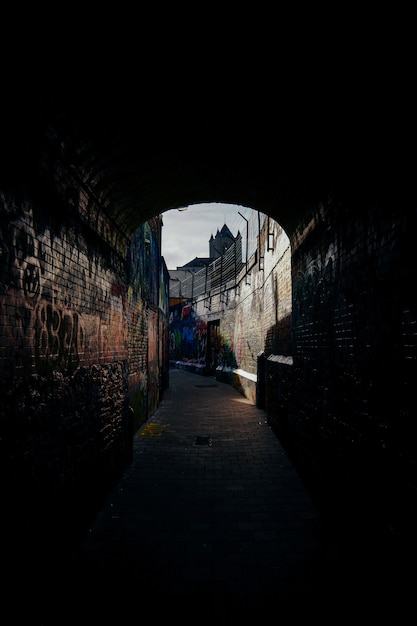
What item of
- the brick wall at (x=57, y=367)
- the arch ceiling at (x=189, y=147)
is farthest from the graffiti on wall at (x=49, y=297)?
the arch ceiling at (x=189, y=147)

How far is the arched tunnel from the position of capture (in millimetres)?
2400

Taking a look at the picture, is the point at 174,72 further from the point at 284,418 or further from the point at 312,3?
the point at 284,418

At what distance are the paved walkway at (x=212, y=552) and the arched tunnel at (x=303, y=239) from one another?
0.55 meters

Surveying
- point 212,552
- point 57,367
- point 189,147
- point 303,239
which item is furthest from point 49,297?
point 303,239

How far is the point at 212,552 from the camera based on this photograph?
3.25m

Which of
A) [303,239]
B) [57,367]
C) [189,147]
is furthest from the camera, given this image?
[303,239]

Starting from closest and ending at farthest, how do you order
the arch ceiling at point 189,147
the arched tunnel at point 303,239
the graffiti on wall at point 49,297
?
the arched tunnel at point 303,239, the graffiti on wall at point 49,297, the arch ceiling at point 189,147

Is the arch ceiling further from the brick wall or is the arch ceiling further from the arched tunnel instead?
the brick wall

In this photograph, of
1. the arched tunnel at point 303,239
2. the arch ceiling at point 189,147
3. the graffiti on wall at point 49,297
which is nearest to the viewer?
the arched tunnel at point 303,239

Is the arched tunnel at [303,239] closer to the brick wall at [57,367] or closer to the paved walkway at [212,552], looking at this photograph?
the brick wall at [57,367]

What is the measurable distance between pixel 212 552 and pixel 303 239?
4258 mm

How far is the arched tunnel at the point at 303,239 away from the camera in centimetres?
240

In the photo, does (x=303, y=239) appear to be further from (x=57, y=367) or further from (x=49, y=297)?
(x=57, y=367)

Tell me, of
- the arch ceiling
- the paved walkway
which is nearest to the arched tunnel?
the arch ceiling
